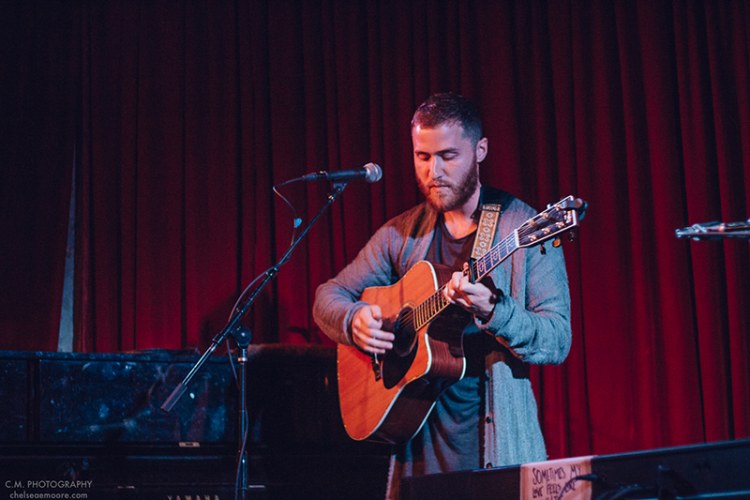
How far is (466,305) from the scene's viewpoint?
3006 mm

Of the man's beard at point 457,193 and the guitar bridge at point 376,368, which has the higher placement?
the man's beard at point 457,193

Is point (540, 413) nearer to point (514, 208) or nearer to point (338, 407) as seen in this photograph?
point (338, 407)

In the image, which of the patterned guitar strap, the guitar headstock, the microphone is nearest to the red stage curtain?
the patterned guitar strap

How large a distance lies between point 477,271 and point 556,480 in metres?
1.29

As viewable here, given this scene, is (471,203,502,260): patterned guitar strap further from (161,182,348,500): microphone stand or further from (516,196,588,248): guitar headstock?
(161,182,348,500): microphone stand

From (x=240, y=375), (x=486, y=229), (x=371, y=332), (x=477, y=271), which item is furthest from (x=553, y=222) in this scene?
(x=240, y=375)

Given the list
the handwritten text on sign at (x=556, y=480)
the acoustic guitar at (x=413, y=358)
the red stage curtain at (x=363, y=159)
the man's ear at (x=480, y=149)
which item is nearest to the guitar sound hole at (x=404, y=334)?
the acoustic guitar at (x=413, y=358)

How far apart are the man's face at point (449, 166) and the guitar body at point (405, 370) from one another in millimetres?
294

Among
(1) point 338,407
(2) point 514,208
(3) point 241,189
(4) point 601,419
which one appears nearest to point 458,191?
(2) point 514,208

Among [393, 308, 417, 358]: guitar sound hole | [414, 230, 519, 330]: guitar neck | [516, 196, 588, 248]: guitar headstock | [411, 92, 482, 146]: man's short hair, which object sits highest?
[411, 92, 482, 146]: man's short hair

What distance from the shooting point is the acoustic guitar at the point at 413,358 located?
128 inches

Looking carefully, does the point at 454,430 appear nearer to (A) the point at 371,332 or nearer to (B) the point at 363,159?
(A) the point at 371,332

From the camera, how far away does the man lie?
10.1 ft

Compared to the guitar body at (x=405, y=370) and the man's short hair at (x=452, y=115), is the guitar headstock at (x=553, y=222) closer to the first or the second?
the guitar body at (x=405, y=370)
